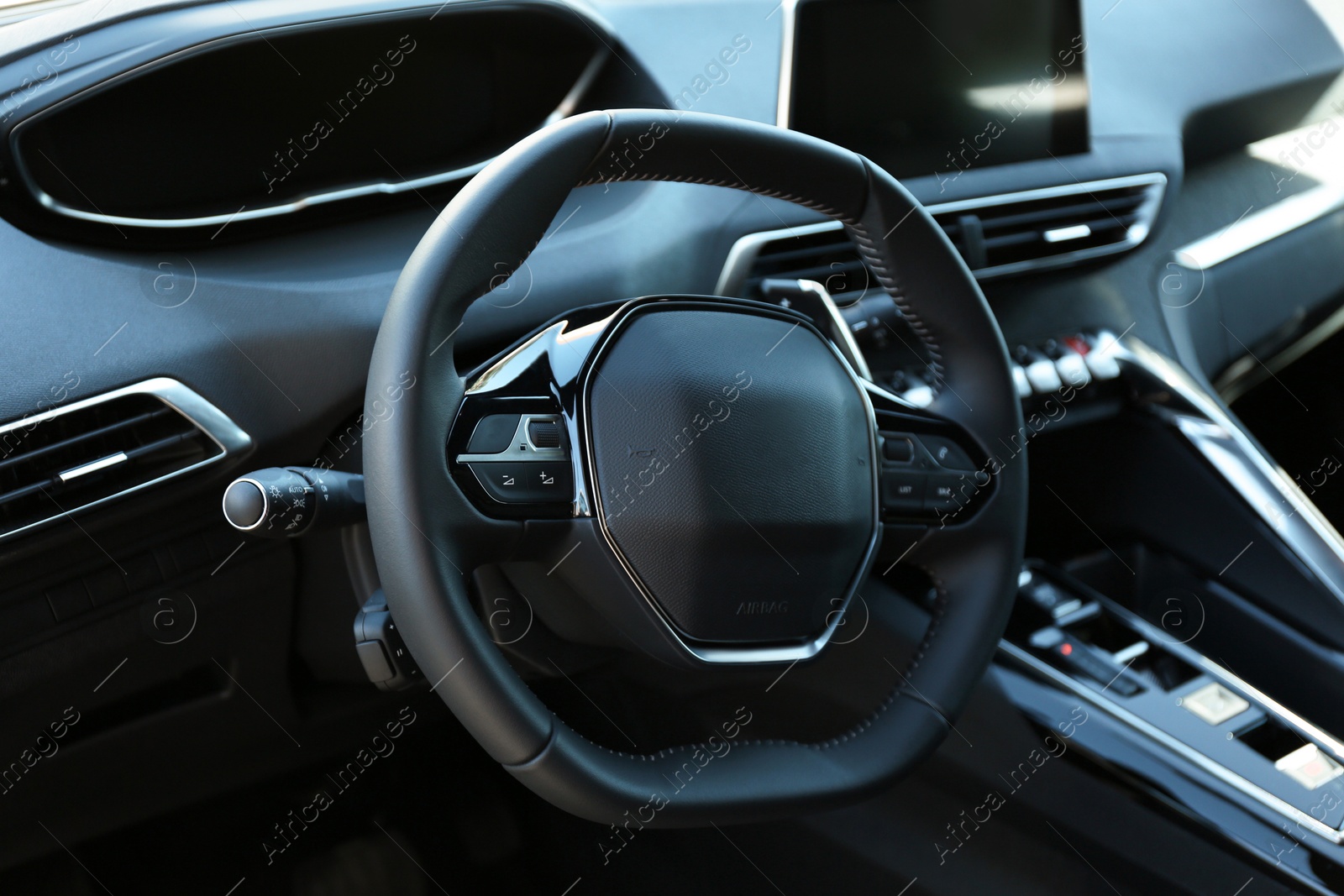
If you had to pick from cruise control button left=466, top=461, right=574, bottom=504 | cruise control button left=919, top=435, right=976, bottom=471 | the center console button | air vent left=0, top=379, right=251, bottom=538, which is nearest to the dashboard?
air vent left=0, top=379, right=251, bottom=538

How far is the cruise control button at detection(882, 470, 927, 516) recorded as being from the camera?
3.63ft

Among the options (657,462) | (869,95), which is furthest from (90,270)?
(869,95)

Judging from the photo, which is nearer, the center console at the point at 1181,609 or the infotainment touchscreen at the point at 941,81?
the center console at the point at 1181,609

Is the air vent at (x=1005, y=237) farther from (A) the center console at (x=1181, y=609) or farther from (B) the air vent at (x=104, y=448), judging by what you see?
(B) the air vent at (x=104, y=448)

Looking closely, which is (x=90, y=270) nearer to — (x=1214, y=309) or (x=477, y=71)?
(x=477, y=71)

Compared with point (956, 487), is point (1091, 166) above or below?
above

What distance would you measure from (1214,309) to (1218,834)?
3.30 feet

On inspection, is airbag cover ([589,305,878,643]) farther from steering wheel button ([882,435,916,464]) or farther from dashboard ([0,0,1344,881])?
dashboard ([0,0,1344,881])

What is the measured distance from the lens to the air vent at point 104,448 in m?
0.97

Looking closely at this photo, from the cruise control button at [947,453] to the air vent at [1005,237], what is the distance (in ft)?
1.02

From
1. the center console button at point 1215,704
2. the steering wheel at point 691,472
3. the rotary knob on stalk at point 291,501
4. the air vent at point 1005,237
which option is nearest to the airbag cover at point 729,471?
the steering wheel at point 691,472

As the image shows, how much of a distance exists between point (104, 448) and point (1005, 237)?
1.19m

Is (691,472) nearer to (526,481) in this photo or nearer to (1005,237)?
(526,481)

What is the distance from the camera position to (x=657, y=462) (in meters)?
0.95
